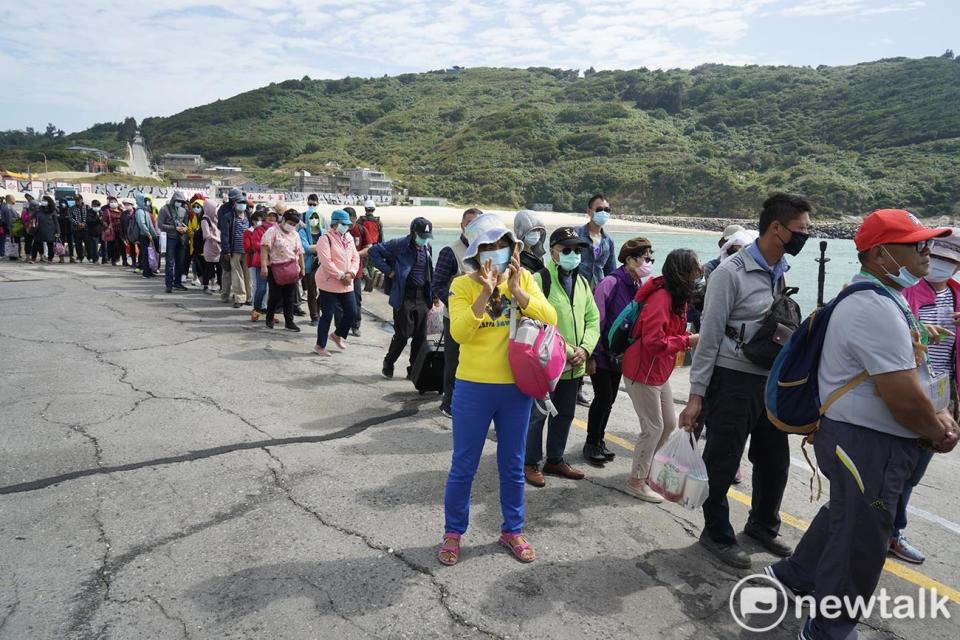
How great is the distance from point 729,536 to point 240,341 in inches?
263

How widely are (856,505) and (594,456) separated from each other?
93.8 inches

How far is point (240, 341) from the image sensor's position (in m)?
8.11

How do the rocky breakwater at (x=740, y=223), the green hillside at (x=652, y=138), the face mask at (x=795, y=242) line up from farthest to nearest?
the green hillside at (x=652, y=138) → the rocky breakwater at (x=740, y=223) → the face mask at (x=795, y=242)

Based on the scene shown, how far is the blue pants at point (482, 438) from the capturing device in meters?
3.09

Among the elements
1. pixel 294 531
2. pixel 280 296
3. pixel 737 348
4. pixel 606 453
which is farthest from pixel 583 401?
pixel 280 296

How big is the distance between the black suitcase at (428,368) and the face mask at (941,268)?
3.98 metres

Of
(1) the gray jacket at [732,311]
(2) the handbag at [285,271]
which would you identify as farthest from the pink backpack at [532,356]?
(2) the handbag at [285,271]

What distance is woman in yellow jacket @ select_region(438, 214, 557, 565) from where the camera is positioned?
3002 mm

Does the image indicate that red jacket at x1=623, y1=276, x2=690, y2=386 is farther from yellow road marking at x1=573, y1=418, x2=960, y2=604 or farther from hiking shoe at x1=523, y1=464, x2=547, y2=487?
yellow road marking at x1=573, y1=418, x2=960, y2=604

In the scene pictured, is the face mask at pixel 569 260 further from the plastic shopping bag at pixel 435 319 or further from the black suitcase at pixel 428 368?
the plastic shopping bag at pixel 435 319

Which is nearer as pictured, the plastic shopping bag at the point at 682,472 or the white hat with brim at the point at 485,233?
the white hat with brim at the point at 485,233

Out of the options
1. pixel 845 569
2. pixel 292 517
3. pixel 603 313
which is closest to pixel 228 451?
pixel 292 517

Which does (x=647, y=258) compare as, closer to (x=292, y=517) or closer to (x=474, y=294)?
(x=474, y=294)

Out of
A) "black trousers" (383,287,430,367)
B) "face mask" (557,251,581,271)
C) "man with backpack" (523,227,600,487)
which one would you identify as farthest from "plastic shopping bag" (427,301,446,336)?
"face mask" (557,251,581,271)
